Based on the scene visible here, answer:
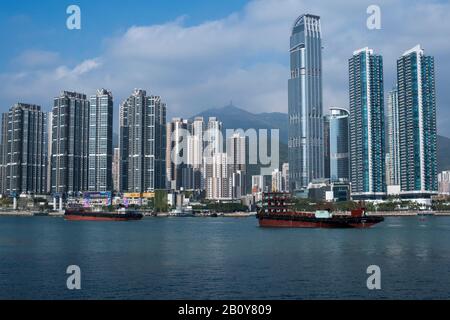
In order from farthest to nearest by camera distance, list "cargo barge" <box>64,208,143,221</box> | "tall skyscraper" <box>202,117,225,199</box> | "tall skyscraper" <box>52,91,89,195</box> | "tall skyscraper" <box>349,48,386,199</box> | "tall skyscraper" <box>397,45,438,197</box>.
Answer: "tall skyscraper" <box>349,48,386,199</box> → "tall skyscraper" <box>397,45,438,197</box> → "tall skyscraper" <box>52,91,89,195</box> → "tall skyscraper" <box>202,117,225,199</box> → "cargo barge" <box>64,208,143,221</box>

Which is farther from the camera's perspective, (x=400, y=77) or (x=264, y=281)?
(x=400, y=77)

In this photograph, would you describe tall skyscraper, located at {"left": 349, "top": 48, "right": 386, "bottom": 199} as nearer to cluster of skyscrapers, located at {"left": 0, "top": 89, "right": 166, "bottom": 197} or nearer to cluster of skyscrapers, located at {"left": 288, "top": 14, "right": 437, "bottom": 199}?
cluster of skyscrapers, located at {"left": 288, "top": 14, "right": 437, "bottom": 199}

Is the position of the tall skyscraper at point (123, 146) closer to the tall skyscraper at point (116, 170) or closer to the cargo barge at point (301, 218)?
the tall skyscraper at point (116, 170)

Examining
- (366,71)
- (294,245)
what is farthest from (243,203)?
(294,245)

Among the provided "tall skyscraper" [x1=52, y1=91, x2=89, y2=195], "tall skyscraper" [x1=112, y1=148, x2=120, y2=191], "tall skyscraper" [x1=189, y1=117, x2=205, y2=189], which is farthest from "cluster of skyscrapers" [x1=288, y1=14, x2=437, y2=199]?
"tall skyscraper" [x1=52, y1=91, x2=89, y2=195]

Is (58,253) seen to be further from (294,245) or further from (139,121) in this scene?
(139,121)
